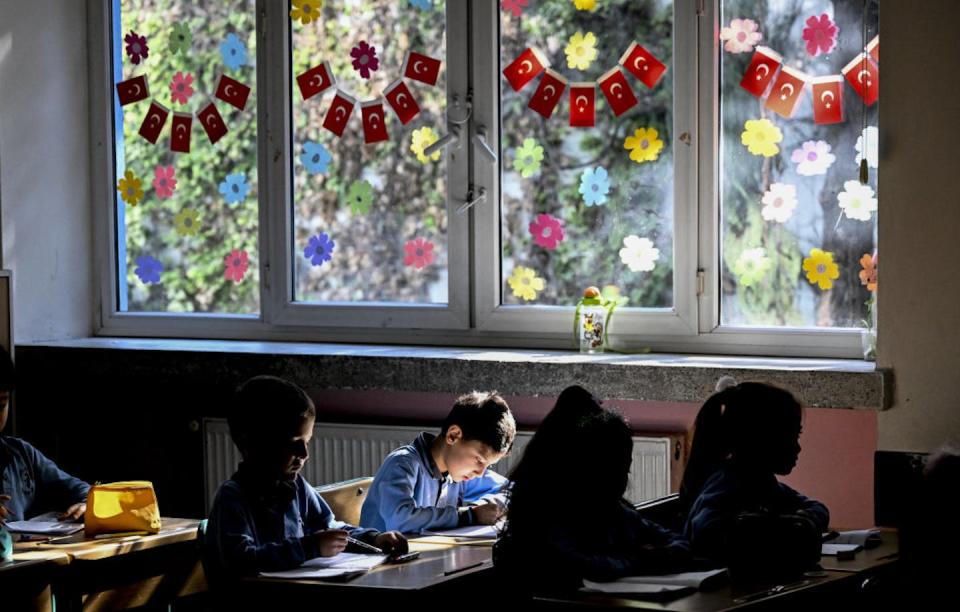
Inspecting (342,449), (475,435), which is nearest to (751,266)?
(475,435)

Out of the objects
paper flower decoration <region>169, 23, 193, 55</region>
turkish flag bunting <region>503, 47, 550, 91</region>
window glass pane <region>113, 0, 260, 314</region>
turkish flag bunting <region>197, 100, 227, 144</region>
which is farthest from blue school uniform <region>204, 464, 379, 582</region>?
paper flower decoration <region>169, 23, 193, 55</region>

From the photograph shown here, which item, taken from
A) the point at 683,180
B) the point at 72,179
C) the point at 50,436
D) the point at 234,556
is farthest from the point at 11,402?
the point at 683,180

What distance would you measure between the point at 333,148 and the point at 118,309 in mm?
1093

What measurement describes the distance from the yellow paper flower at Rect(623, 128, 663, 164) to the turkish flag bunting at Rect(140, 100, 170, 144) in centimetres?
176

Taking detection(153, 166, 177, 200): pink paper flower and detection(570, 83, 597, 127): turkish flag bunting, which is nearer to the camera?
detection(570, 83, 597, 127): turkish flag bunting

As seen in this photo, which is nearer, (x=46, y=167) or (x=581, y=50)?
(x=581, y=50)

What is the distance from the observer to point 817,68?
147 inches

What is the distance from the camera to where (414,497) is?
10.5 ft

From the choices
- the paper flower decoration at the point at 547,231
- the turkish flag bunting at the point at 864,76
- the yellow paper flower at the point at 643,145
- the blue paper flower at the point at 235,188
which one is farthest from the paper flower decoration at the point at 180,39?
the turkish flag bunting at the point at 864,76

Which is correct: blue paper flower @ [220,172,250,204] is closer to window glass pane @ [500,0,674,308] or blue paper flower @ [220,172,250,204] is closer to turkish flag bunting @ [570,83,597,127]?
window glass pane @ [500,0,674,308]

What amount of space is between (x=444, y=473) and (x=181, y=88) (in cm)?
209

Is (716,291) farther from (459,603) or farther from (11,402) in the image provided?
(11,402)

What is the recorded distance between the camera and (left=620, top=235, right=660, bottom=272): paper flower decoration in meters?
4.00

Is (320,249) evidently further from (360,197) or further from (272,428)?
(272,428)
